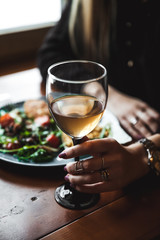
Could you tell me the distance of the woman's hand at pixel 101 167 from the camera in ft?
2.10

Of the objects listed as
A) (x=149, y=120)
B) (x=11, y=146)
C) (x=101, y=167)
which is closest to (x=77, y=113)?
(x=101, y=167)

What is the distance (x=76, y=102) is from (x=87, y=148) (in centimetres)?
11

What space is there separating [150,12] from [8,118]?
3.19 feet

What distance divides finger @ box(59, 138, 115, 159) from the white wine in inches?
1.1

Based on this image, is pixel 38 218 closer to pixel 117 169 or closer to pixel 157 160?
pixel 117 169

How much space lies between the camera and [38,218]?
2.07 feet

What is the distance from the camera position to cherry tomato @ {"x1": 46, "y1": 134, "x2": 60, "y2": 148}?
83 centimetres

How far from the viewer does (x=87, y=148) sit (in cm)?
63

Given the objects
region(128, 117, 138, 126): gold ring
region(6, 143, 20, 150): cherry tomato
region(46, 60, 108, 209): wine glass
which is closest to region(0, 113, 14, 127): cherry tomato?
region(6, 143, 20, 150): cherry tomato

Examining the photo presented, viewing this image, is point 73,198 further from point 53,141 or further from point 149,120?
point 149,120

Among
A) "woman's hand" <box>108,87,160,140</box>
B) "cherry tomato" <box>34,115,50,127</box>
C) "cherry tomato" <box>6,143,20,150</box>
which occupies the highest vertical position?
"cherry tomato" <box>6,143,20,150</box>

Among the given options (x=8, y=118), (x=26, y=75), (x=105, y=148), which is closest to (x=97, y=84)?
(x=105, y=148)

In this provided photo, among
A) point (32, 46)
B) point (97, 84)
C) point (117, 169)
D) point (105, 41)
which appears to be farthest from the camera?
point (32, 46)

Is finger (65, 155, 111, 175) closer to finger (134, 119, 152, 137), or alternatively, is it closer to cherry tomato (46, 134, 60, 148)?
cherry tomato (46, 134, 60, 148)
